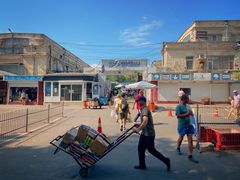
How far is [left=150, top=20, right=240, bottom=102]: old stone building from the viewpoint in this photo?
92.9ft

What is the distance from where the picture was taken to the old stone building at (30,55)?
31188 mm

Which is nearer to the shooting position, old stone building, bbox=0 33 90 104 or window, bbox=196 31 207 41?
old stone building, bbox=0 33 90 104

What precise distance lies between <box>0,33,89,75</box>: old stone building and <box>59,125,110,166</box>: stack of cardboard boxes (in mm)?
26959

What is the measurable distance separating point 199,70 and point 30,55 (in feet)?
69.2

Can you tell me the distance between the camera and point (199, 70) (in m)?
30.2

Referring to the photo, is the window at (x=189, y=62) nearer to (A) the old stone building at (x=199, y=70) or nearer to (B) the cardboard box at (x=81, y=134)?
(A) the old stone building at (x=199, y=70)

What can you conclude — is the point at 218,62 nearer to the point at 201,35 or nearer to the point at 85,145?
the point at 201,35

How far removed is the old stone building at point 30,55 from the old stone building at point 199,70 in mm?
13886

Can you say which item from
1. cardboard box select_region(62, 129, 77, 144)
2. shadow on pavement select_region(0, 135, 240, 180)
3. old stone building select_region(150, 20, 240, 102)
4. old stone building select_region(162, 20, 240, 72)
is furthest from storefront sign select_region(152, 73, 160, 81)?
cardboard box select_region(62, 129, 77, 144)

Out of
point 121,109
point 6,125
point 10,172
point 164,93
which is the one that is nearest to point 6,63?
point 164,93

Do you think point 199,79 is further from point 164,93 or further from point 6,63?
point 6,63

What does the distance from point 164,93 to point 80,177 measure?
25.3m

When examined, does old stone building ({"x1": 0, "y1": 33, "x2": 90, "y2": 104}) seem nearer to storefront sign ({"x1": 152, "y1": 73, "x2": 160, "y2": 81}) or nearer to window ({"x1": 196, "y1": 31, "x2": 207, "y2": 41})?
storefront sign ({"x1": 152, "y1": 73, "x2": 160, "y2": 81})

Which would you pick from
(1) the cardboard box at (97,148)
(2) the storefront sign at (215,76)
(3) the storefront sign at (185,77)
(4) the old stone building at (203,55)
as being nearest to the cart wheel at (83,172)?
(1) the cardboard box at (97,148)
